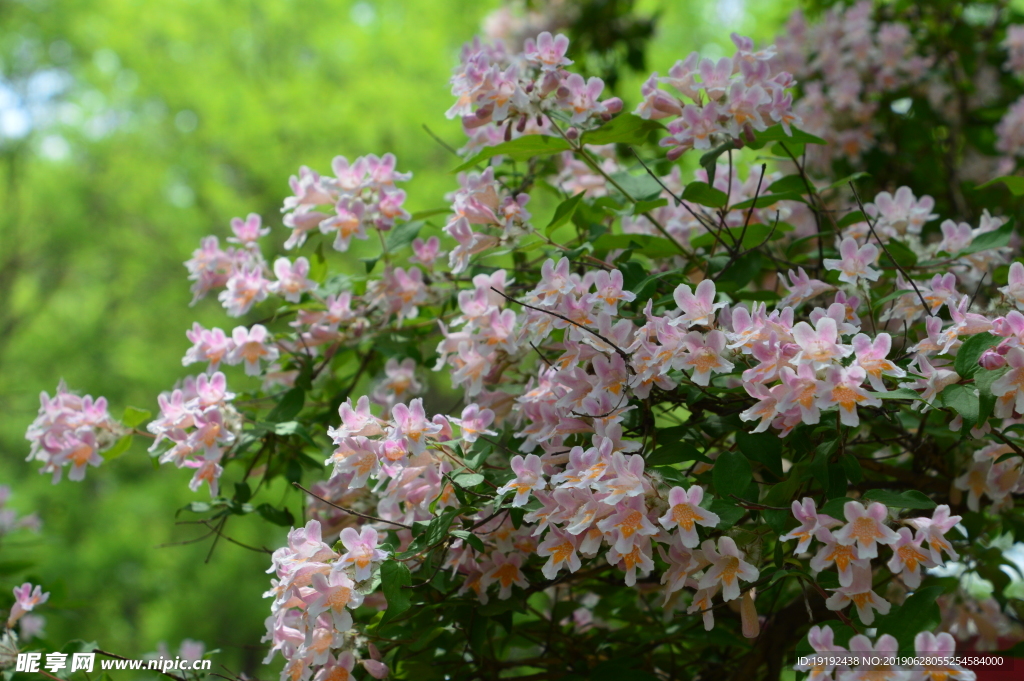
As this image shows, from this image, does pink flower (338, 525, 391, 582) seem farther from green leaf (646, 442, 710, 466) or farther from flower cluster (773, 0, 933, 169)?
flower cluster (773, 0, 933, 169)

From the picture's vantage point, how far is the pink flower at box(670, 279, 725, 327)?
2.96 feet

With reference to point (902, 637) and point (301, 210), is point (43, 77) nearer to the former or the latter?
point (301, 210)

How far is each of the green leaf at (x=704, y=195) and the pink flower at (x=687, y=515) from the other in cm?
50

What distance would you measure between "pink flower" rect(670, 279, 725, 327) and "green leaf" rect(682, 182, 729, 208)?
12.1 inches

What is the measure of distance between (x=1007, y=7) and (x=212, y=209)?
25.2 feet

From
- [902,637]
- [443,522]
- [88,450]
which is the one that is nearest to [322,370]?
[88,450]

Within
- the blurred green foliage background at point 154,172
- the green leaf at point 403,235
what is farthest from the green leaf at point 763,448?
the blurred green foliage background at point 154,172

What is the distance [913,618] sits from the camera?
844 millimetres

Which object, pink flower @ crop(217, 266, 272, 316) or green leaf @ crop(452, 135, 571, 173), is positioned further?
pink flower @ crop(217, 266, 272, 316)

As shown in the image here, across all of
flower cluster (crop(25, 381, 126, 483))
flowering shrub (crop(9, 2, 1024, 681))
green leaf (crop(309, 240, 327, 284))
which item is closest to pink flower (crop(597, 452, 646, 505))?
flowering shrub (crop(9, 2, 1024, 681))

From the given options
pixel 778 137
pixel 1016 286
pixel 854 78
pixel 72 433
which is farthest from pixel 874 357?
pixel 854 78

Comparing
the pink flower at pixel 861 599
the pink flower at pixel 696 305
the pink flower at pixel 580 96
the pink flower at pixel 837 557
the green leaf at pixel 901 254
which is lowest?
the pink flower at pixel 861 599

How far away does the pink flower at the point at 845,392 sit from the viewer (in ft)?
2.60

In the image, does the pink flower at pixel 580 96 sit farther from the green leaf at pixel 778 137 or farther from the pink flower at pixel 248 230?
the pink flower at pixel 248 230
